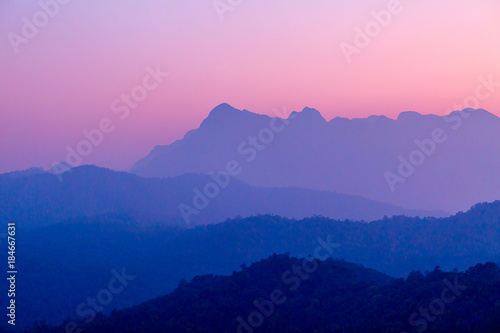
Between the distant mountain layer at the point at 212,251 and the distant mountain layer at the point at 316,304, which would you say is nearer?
the distant mountain layer at the point at 316,304

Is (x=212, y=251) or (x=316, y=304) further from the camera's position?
(x=212, y=251)

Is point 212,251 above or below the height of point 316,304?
above

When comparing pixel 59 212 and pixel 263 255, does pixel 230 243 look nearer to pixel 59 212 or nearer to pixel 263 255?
pixel 263 255

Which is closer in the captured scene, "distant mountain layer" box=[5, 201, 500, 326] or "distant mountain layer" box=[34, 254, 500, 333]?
"distant mountain layer" box=[34, 254, 500, 333]

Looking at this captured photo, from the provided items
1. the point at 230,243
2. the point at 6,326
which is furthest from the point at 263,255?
the point at 6,326
